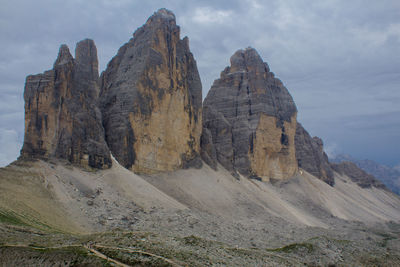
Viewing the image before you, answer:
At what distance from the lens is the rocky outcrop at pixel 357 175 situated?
90062 millimetres

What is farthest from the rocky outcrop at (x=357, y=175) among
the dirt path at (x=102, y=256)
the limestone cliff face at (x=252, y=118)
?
the dirt path at (x=102, y=256)

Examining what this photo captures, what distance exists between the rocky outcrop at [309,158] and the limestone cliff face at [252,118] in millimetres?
9962

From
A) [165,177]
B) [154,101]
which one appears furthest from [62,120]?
[165,177]

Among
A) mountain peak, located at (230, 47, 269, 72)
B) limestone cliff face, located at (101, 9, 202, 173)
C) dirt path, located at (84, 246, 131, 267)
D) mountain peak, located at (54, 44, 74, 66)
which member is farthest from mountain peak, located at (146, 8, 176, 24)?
dirt path, located at (84, 246, 131, 267)

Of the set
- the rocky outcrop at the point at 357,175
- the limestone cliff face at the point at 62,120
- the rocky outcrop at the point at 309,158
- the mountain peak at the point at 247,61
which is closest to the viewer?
the limestone cliff face at the point at 62,120

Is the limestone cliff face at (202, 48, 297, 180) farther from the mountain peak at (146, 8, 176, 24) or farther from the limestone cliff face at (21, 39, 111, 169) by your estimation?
the limestone cliff face at (21, 39, 111, 169)

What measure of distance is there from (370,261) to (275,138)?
124 feet

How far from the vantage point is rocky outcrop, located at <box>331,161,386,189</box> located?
3546 inches

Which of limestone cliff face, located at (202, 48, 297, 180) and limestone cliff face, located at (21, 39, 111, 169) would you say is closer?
limestone cliff face, located at (21, 39, 111, 169)

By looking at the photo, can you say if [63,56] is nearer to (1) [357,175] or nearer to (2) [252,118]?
(2) [252,118]

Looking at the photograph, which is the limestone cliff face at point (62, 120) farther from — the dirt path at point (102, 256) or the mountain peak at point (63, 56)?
the dirt path at point (102, 256)

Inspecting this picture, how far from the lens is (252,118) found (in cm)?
6247

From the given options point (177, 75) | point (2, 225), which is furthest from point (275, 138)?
point (2, 225)

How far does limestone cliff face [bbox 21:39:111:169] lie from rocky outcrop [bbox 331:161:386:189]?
2772 inches
